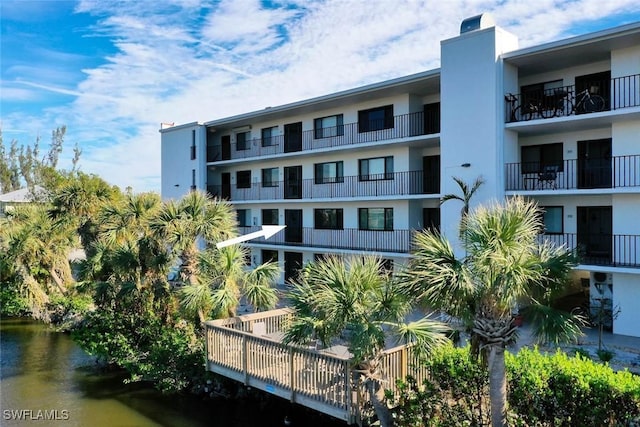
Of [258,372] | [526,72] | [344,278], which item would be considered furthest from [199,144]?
[344,278]

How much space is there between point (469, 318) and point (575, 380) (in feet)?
6.57

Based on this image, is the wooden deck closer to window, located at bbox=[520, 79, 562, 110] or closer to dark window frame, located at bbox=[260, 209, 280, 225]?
window, located at bbox=[520, 79, 562, 110]

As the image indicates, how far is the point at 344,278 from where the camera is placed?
367 inches

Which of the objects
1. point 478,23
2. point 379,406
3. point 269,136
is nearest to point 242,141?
point 269,136

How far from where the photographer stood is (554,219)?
19578 millimetres

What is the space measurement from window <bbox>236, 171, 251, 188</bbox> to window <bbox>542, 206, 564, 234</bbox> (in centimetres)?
1858

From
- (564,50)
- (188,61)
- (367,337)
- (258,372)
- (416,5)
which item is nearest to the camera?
(367,337)

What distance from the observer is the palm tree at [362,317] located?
8.88m

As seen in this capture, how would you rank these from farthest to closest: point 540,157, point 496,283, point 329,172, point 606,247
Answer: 1. point 329,172
2. point 540,157
3. point 606,247
4. point 496,283

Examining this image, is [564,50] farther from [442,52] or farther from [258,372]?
[258,372]

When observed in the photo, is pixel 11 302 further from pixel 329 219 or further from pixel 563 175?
pixel 563 175

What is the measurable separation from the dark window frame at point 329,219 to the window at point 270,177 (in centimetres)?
372

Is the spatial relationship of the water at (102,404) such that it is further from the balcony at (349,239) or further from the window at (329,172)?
the window at (329,172)

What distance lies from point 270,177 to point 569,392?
24424 millimetres
